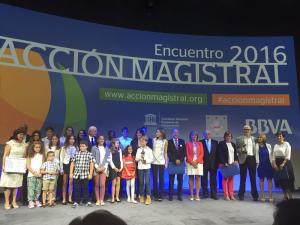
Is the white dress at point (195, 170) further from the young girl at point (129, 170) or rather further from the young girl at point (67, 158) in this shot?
the young girl at point (67, 158)

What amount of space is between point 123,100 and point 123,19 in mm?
1995

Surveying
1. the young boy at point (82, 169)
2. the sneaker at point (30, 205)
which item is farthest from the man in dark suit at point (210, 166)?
the sneaker at point (30, 205)

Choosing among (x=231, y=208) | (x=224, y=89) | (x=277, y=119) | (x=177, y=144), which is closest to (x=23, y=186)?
(x=177, y=144)

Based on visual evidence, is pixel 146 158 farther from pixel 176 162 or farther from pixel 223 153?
pixel 223 153

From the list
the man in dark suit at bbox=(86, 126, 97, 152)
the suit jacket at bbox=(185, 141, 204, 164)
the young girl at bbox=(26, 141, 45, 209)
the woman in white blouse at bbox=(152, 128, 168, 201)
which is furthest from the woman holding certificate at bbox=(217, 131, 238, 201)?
the young girl at bbox=(26, 141, 45, 209)

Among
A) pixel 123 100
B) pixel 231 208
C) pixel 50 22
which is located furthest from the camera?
pixel 123 100

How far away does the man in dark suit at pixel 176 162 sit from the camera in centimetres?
691

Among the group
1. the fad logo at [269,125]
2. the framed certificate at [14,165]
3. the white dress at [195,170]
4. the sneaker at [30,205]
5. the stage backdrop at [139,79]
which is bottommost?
the sneaker at [30,205]

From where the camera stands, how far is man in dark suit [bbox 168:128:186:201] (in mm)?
6914

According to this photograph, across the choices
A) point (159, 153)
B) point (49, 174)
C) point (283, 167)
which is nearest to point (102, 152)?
point (49, 174)

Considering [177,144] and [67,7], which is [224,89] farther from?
[67,7]

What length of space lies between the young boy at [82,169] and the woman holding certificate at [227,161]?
8.47 feet

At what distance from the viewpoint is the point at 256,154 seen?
7.05 metres

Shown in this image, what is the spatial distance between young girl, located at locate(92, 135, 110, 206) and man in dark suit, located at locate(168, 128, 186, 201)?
126cm
